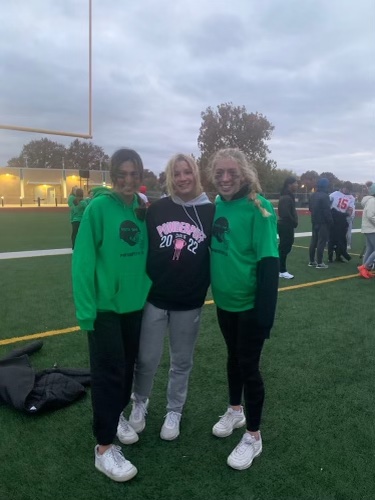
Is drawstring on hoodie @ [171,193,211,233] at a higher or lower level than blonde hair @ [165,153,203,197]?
lower

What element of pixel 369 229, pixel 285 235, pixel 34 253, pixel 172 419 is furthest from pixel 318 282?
pixel 34 253

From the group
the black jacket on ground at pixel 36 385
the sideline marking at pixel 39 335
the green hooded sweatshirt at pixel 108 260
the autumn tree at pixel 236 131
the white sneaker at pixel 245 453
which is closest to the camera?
the green hooded sweatshirt at pixel 108 260

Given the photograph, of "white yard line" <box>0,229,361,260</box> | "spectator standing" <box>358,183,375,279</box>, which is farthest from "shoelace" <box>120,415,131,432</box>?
"white yard line" <box>0,229,361,260</box>

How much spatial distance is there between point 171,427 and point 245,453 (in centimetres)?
53

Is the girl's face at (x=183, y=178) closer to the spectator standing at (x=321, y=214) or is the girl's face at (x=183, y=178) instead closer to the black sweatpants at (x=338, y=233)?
the spectator standing at (x=321, y=214)

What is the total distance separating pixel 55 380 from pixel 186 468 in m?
1.34

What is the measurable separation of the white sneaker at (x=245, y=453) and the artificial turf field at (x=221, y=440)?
5 cm

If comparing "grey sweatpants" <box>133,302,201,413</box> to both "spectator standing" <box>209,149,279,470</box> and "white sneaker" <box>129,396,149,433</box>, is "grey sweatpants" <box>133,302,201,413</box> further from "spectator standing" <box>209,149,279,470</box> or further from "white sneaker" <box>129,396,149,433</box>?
"spectator standing" <box>209,149,279,470</box>

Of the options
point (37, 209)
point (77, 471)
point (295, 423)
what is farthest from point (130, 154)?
point (37, 209)

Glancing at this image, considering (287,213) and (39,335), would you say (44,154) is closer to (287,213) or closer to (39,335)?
(287,213)

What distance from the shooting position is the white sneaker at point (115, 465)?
2271mm

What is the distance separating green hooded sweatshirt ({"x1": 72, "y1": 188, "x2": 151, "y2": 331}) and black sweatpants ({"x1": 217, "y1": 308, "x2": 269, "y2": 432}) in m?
0.58

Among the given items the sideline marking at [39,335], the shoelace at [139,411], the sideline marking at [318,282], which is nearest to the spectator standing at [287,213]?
the sideline marking at [318,282]

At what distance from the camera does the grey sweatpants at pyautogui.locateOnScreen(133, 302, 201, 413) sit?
2.50 metres
